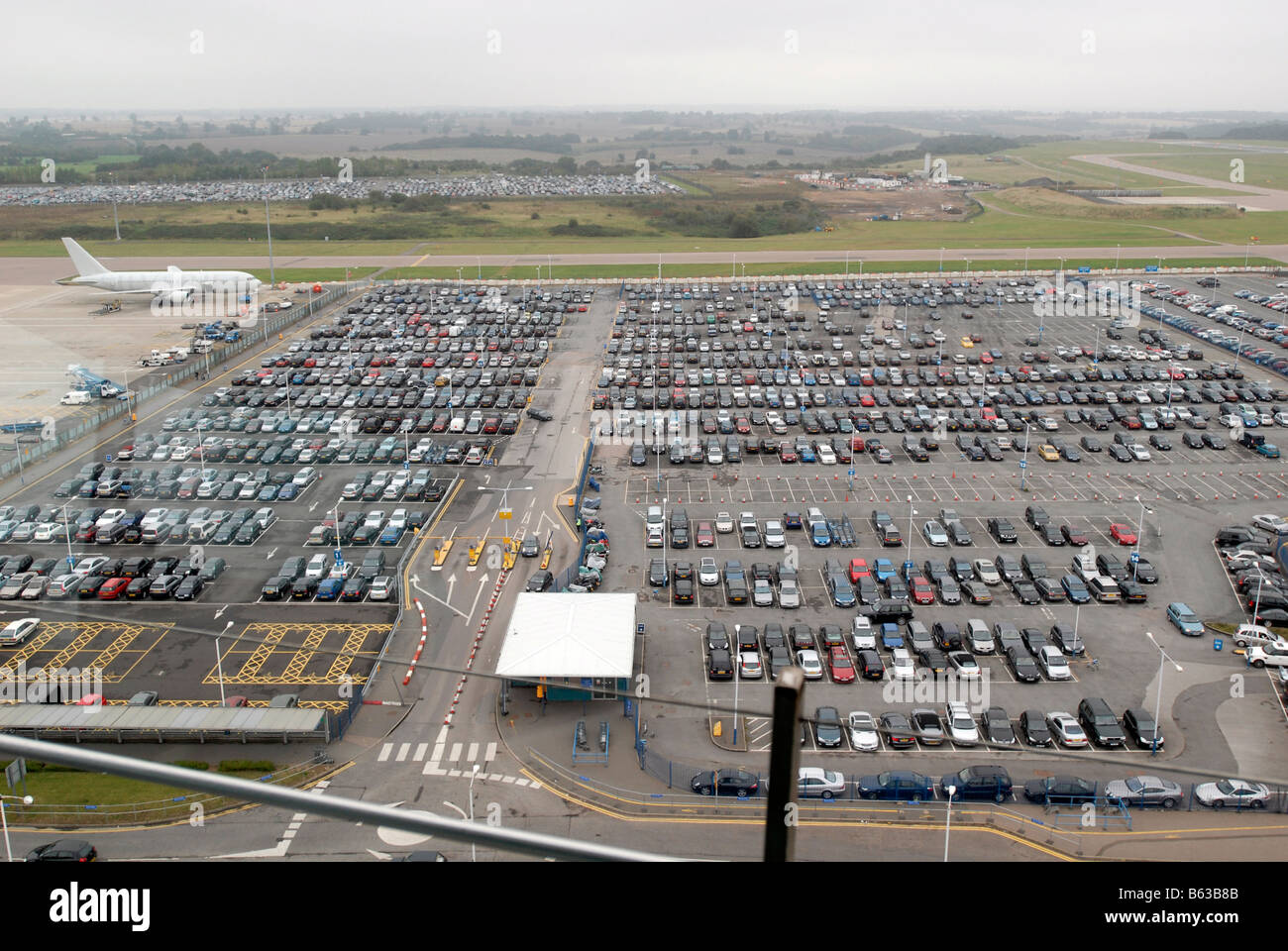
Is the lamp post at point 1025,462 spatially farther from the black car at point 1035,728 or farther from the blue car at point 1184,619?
the black car at point 1035,728

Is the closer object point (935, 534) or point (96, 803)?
point (96, 803)

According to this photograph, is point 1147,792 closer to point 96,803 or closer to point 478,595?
point 478,595

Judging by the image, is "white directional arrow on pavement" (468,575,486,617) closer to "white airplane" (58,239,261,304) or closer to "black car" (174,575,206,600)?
"black car" (174,575,206,600)

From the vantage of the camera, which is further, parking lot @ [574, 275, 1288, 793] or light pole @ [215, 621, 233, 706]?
parking lot @ [574, 275, 1288, 793]

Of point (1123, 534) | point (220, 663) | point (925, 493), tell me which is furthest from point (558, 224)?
point (220, 663)

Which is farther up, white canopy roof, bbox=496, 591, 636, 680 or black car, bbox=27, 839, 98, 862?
white canopy roof, bbox=496, 591, 636, 680

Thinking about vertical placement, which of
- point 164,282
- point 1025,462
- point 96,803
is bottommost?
point 96,803

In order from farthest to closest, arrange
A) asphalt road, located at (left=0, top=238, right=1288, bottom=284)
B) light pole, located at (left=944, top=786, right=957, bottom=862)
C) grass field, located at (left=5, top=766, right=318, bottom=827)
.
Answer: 1. asphalt road, located at (left=0, top=238, right=1288, bottom=284)
2. grass field, located at (left=5, top=766, right=318, bottom=827)
3. light pole, located at (left=944, top=786, right=957, bottom=862)

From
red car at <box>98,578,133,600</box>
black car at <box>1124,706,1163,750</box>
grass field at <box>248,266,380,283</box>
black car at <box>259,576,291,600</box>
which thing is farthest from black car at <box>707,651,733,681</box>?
grass field at <box>248,266,380,283</box>

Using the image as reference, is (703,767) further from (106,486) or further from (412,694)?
(106,486)
